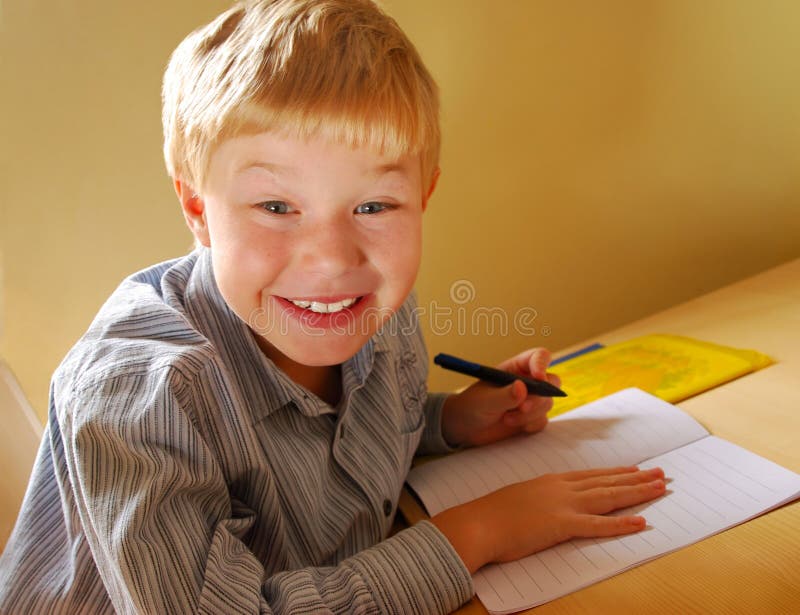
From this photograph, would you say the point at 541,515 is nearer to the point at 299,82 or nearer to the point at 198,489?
the point at 198,489

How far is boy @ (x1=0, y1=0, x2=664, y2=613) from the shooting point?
51 cm

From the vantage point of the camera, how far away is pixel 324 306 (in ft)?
2.09

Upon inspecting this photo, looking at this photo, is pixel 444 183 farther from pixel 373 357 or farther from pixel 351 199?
pixel 351 199

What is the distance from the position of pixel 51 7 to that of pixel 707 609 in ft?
3.08

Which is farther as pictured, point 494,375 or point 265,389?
point 494,375

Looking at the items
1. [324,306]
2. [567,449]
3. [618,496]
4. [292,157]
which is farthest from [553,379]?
[292,157]

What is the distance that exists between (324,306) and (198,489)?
0.19 m

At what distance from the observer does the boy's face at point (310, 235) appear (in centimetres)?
57

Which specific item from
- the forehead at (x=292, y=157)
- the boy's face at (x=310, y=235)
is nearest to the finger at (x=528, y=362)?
the boy's face at (x=310, y=235)

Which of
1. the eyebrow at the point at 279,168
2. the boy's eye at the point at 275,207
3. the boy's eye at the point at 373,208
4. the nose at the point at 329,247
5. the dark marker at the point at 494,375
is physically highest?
the eyebrow at the point at 279,168

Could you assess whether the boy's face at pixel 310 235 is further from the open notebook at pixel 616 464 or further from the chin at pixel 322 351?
the open notebook at pixel 616 464

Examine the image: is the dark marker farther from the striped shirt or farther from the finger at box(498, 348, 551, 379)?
the striped shirt

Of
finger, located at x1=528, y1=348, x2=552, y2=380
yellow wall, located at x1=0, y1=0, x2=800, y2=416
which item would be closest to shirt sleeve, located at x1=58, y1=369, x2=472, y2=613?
finger, located at x1=528, y1=348, x2=552, y2=380

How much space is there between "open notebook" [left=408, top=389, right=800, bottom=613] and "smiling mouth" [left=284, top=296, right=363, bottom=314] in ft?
0.73
